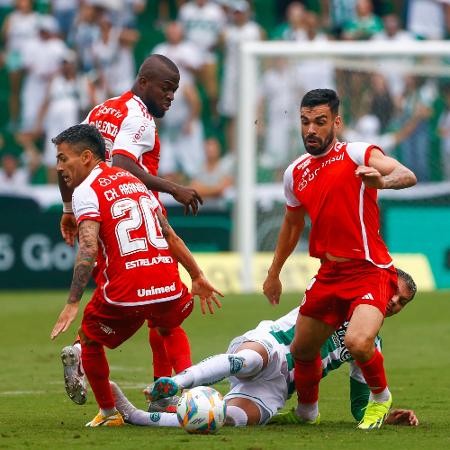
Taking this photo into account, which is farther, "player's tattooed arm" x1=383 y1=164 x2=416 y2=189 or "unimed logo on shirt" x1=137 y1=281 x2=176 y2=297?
"unimed logo on shirt" x1=137 y1=281 x2=176 y2=297

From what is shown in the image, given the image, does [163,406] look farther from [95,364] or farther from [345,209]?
[345,209]

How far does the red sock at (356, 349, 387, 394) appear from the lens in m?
7.06

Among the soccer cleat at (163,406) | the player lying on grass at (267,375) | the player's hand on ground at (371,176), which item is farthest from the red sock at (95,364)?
the player's hand on ground at (371,176)

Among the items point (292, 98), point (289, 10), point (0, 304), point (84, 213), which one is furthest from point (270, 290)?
point (289, 10)

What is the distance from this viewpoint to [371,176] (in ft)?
22.7

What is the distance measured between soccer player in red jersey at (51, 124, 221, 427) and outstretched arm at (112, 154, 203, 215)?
0.31 meters

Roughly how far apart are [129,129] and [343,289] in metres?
1.87

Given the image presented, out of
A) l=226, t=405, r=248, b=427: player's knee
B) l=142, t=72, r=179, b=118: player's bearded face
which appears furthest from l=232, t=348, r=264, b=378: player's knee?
l=142, t=72, r=179, b=118: player's bearded face

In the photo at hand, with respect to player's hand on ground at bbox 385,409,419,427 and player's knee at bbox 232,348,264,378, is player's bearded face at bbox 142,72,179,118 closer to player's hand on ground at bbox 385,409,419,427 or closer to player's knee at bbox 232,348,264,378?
player's knee at bbox 232,348,264,378

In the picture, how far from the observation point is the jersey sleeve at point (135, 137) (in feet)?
26.6

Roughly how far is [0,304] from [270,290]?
30.5 feet

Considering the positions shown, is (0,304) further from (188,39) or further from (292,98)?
(188,39)

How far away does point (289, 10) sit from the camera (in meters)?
22.1

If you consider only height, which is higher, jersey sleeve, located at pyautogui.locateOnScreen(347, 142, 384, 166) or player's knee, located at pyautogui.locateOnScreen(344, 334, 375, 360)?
jersey sleeve, located at pyautogui.locateOnScreen(347, 142, 384, 166)
